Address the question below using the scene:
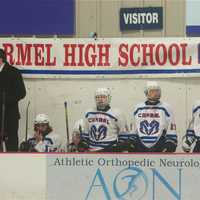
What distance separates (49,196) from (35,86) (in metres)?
2.56

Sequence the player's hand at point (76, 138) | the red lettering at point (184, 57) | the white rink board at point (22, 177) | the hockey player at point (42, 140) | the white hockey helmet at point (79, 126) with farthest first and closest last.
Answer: the red lettering at point (184, 57) < the white hockey helmet at point (79, 126) < the player's hand at point (76, 138) < the hockey player at point (42, 140) < the white rink board at point (22, 177)

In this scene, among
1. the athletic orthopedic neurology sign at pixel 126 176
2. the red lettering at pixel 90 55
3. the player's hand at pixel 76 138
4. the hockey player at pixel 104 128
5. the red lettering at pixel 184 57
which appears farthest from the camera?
the red lettering at pixel 90 55

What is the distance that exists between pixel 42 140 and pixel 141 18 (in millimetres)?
2252

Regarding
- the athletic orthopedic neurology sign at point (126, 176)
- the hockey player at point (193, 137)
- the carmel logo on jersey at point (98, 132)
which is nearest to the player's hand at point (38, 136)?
the carmel logo on jersey at point (98, 132)

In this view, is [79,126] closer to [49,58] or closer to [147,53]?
[49,58]

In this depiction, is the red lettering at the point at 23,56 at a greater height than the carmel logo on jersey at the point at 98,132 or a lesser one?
greater

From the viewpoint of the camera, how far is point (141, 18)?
8734 millimetres

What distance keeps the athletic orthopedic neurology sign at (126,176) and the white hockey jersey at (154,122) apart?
1.02 meters

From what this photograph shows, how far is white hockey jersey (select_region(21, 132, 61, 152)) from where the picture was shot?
7.37 meters

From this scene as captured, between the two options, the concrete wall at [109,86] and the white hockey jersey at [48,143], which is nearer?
the white hockey jersey at [48,143]

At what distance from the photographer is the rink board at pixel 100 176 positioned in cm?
625

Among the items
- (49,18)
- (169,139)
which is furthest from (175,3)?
(169,139)

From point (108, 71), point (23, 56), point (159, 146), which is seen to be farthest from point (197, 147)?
point (23, 56)

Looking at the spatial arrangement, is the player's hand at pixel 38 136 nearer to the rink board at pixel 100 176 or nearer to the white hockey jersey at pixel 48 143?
the white hockey jersey at pixel 48 143
